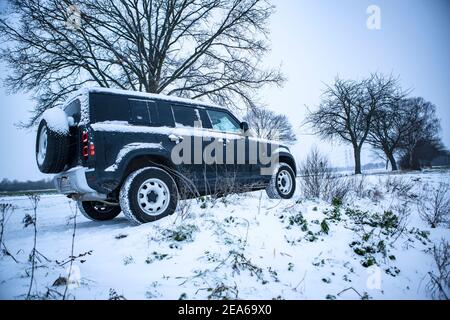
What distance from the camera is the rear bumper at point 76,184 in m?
3.33

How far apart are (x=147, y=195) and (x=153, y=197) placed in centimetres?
10

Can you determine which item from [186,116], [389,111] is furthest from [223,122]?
[389,111]

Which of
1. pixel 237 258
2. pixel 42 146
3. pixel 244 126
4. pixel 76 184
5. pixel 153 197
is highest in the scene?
pixel 244 126

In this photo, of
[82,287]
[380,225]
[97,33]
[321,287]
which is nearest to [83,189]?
[82,287]

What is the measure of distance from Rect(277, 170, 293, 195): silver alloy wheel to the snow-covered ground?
1781 mm

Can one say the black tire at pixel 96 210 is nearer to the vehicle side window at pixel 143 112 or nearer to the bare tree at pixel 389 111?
the vehicle side window at pixel 143 112

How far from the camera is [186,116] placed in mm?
4523

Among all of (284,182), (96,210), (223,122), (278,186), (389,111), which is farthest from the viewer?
(389,111)

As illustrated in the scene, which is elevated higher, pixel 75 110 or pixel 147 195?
pixel 75 110

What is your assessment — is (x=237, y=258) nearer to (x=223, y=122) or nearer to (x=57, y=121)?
(x=57, y=121)
